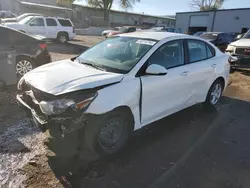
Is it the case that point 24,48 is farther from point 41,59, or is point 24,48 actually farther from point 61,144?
→ point 61,144

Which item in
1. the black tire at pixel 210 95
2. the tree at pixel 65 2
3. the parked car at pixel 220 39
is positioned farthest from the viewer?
the tree at pixel 65 2

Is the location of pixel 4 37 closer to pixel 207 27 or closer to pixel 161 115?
pixel 161 115

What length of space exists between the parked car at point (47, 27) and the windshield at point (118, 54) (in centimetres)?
1284

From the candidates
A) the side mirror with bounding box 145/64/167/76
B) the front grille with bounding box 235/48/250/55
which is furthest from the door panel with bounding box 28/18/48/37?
the side mirror with bounding box 145/64/167/76

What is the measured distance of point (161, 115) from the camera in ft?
13.1

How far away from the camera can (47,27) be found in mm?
16812

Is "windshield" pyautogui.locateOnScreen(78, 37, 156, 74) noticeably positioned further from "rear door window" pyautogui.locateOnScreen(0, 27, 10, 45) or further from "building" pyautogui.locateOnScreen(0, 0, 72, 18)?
"building" pyautogui.locateOnScreen(0, 0, 72, 18)

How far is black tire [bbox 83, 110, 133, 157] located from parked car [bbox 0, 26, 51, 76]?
170 inches

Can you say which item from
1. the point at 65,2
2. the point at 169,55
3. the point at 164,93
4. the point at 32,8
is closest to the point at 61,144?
the point at 164,93

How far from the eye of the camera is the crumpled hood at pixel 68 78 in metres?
2.99

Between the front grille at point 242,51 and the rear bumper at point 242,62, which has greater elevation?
the front grille at point 242,51

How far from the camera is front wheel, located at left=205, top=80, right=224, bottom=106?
5.24m

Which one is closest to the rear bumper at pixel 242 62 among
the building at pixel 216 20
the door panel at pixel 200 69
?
the door panel at pixel 200 69

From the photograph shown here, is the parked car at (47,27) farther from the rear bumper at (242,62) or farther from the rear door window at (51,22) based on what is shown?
the rear bumper at (242,62)
